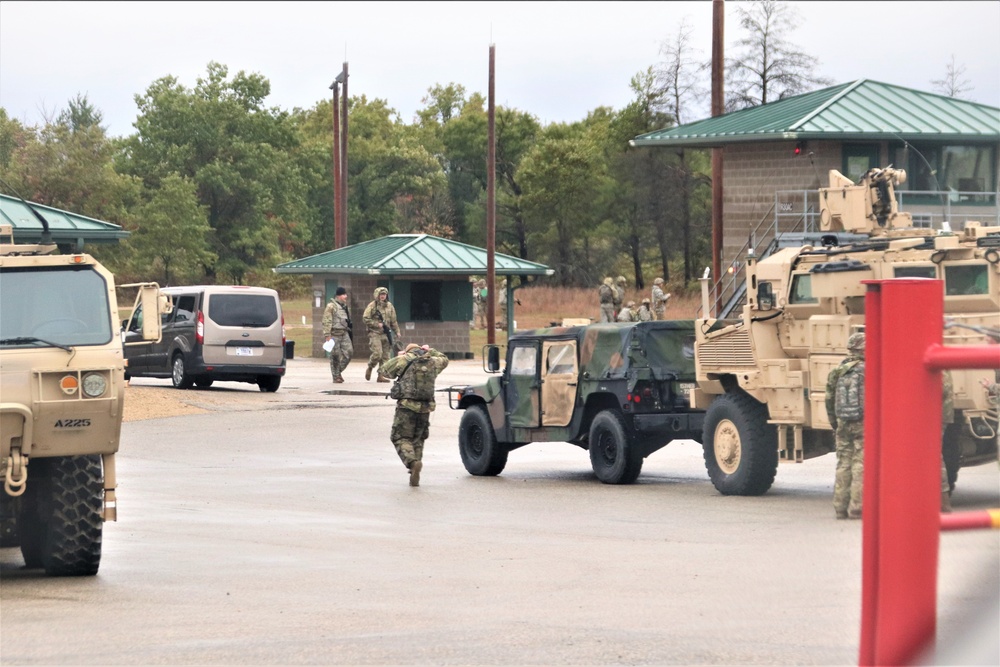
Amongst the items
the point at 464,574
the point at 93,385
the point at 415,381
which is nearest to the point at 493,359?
the point at 415,381

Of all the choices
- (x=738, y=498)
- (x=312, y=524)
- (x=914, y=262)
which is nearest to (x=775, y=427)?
(x=738, y=498)

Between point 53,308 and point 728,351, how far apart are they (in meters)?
6.96

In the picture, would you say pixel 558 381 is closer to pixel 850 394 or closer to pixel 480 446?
pixel 480 446

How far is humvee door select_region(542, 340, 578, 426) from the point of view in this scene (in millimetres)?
16500

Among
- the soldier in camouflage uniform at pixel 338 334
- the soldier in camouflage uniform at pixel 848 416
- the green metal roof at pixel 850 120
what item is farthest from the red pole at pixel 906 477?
the green metal roof at pixel 850 120

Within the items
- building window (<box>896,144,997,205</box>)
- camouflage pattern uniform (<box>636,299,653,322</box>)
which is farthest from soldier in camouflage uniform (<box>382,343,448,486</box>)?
building window (<box>896,144,997,205</box>)

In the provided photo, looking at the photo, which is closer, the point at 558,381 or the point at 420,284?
the point at 558,381

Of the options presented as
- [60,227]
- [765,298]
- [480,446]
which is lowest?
[480,446]

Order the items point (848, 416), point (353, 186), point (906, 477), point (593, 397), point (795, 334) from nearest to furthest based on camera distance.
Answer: point (906, 477) < point (848, 416) < point (795, 334) < point (593, 397) < point (353, 186)

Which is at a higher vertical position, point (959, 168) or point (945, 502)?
point (959, 168)

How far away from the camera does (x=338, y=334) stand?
31.2 metres

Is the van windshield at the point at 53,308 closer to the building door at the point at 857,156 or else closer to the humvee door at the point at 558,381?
the humvee door at the point at 558,381

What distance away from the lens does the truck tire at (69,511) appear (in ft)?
31.3

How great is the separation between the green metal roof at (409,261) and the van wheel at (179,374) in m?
11.6
